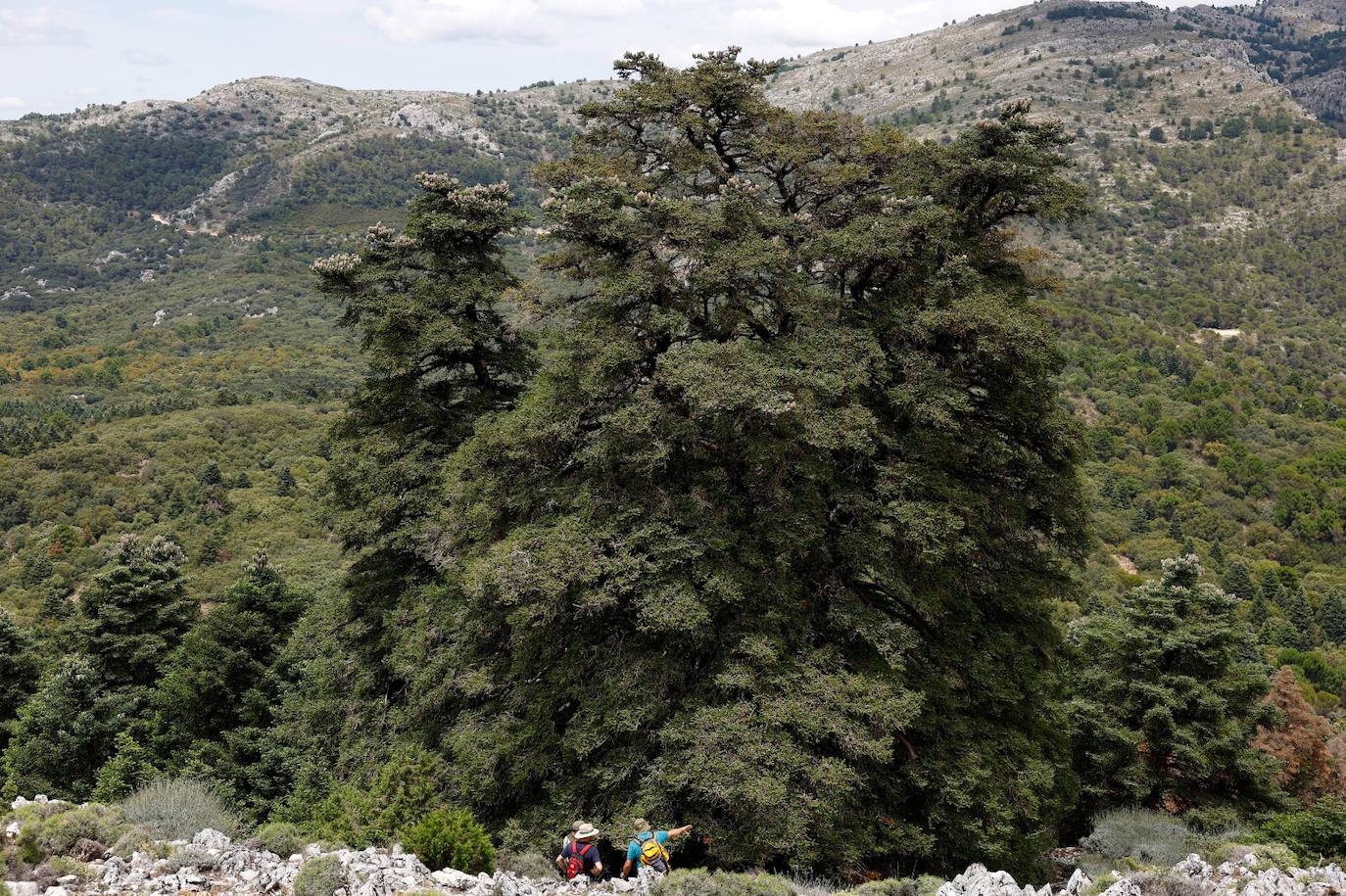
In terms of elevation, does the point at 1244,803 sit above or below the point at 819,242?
below

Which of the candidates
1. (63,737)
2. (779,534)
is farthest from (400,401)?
(63,737)

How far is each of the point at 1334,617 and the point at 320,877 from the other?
237ft

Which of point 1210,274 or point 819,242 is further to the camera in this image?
point 1210,274

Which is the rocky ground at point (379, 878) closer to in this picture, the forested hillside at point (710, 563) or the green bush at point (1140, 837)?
the forested hillside at point (710, 563)

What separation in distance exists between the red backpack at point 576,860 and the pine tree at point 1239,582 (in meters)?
66.3

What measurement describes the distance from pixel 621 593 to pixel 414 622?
637cm

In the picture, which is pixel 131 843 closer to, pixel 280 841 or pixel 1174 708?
pixel 280 841

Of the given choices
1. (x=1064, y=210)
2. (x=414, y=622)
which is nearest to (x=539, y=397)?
(x=414, y=622)

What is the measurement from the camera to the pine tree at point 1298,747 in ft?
74.2

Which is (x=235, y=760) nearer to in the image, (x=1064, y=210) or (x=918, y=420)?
(x=918, y=420)

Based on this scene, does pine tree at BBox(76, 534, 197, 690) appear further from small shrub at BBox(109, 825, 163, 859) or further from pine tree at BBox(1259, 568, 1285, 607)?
pine tree at BBox(1259, 568, 1285, 607)

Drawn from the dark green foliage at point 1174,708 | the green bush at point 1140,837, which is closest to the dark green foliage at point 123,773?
the green bush at point 1140,837

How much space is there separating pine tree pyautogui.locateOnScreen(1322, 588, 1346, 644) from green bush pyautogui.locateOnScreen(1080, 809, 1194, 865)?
51.5m

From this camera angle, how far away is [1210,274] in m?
124
